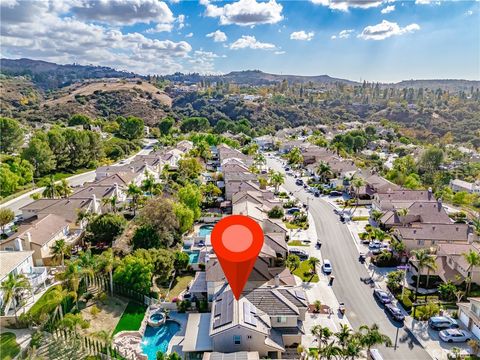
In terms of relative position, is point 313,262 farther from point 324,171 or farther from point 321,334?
point 324,171

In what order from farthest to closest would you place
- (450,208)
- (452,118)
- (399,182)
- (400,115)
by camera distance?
1. (400,115)
2. (452,118)
3. (399,182)
4. (450,208)

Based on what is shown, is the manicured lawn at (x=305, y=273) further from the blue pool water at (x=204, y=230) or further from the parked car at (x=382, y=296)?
the blue pool water at (x=204, y=230)

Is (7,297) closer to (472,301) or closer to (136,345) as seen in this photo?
(136,345)

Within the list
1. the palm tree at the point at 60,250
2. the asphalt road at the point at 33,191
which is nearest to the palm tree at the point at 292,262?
the palm tree at the point at 60,250

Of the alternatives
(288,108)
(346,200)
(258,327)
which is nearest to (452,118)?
(288,108)

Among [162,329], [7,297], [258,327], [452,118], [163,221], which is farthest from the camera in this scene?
[452,118]

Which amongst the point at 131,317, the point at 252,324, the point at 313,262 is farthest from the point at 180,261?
the point at 313,262

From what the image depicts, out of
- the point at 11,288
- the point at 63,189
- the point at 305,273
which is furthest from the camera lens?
the point at 63,189
